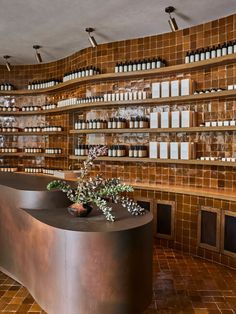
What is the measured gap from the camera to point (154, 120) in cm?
462

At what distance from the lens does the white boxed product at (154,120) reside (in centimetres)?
459

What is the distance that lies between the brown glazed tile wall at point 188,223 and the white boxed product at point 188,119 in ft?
3.19

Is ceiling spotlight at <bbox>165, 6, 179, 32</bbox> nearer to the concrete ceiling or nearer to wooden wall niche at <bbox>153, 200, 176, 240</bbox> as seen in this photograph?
the concrete ceiling

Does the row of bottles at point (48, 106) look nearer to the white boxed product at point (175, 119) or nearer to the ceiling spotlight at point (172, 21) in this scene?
the white boxed product at point (175, 119)

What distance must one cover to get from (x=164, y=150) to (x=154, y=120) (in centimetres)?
47

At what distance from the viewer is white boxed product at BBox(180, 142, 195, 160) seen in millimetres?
4297

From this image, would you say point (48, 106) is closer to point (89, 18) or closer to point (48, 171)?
point (48, 171)

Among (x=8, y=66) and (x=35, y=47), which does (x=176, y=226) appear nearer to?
(x=35, y=47)

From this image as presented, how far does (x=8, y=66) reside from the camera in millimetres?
6512

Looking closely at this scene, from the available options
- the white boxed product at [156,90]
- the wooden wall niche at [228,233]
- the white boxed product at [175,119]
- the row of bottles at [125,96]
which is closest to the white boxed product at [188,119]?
the white boxed product at [175,119]

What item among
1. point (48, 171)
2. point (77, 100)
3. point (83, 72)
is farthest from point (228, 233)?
point (48, 171)

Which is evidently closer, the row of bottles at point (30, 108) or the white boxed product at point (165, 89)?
the white boxed product at point (165, 89)

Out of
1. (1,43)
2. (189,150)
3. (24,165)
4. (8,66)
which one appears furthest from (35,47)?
(189,150)

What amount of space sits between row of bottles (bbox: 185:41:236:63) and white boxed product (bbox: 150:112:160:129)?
0.85m
